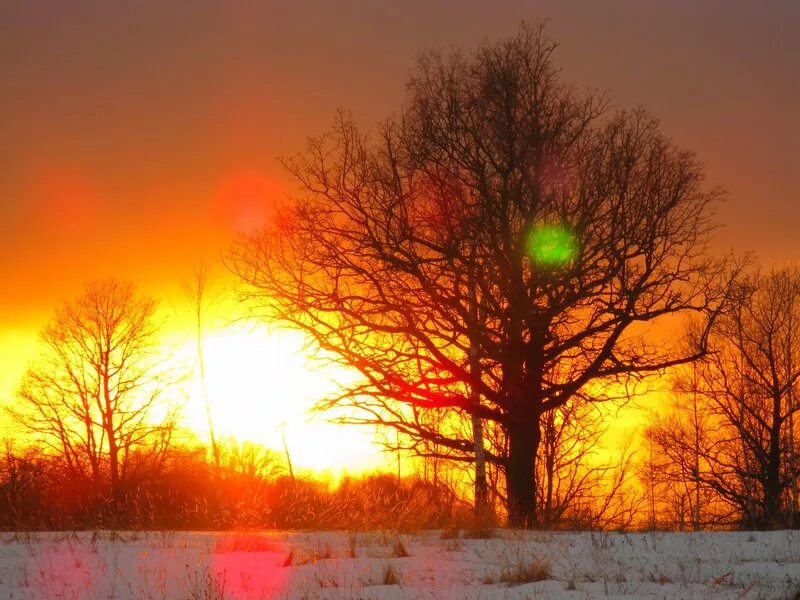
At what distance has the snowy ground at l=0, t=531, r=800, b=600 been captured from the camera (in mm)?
8180

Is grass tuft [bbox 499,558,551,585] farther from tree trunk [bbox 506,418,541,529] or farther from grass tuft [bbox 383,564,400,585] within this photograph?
tree trunk [bbox 506,418,541,529]

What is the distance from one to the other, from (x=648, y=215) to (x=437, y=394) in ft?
19.6

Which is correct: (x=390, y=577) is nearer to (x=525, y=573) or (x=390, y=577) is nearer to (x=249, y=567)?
(x=525, y=573)

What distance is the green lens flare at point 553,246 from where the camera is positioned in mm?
18547

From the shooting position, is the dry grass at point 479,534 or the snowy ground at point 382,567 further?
the dry grass at point 479,534

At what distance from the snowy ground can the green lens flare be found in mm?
7626

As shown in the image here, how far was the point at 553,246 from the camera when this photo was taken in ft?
61.2

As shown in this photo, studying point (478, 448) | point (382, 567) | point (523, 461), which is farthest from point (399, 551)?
point (478, 448)

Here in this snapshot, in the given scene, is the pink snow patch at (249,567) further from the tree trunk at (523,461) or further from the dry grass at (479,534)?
the tree trunk at (523,461)

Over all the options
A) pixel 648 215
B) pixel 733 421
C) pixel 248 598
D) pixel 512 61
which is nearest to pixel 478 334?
pixel 648 215

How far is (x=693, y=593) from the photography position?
7852 millimetres

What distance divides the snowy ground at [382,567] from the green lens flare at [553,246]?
25.0 feet

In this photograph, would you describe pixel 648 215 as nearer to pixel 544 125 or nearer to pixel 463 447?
pixel 544 125

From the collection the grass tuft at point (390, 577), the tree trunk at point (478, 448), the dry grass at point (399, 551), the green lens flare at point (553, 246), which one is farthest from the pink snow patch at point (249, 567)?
the green lens flare at point (553, 246)
